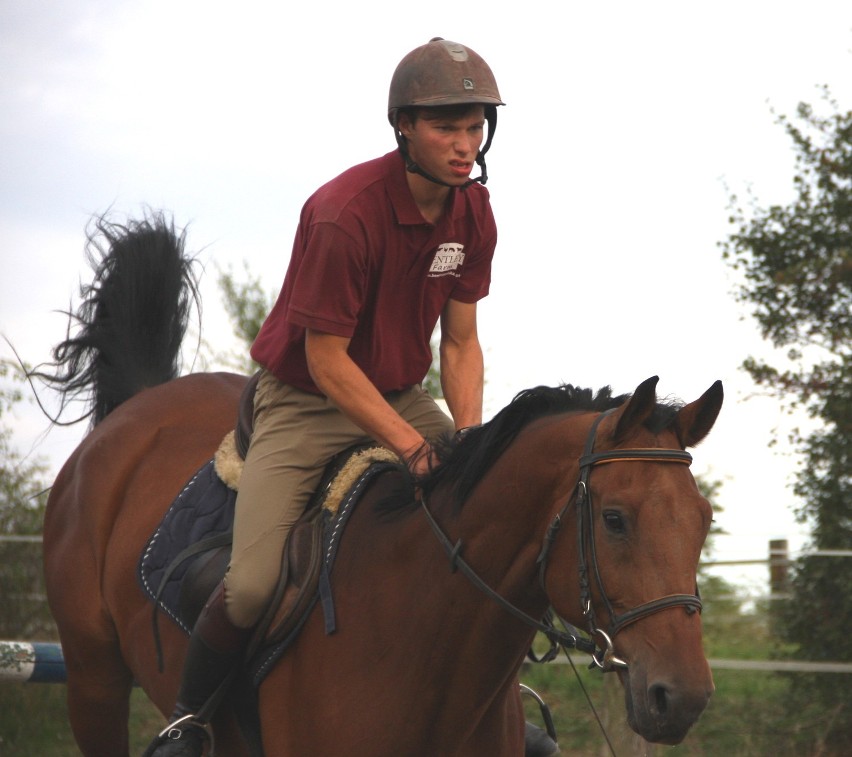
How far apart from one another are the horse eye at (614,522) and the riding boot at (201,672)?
1355mm

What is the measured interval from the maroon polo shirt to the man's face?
18 centimetres

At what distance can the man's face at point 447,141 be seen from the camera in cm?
353

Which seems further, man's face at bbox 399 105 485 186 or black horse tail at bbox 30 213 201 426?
black horse tail at bbox 30 213 201 426

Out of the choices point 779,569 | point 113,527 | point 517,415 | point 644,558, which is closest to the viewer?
point 644,558

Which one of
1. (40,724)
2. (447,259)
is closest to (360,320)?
(447,259)

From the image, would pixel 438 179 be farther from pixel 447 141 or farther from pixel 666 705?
pixel 666 705

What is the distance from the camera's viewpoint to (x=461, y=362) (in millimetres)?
4258

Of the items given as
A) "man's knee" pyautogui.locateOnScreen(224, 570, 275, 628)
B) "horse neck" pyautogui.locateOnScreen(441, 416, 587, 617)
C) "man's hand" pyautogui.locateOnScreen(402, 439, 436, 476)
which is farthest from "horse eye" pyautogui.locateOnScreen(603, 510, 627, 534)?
"man's knee" pyautogui.locateOnScreen(224, 570, 275, 628)

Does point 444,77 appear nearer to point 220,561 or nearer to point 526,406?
point 526,406

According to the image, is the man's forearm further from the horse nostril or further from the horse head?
the horse nostril

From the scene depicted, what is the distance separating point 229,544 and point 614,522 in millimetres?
1697

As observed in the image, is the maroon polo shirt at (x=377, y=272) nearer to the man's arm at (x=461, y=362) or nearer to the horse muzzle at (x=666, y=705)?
the man's arm at (x=461, y=362)

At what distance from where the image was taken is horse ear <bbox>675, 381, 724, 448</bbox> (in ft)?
9.58

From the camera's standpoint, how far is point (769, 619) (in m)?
7.80
